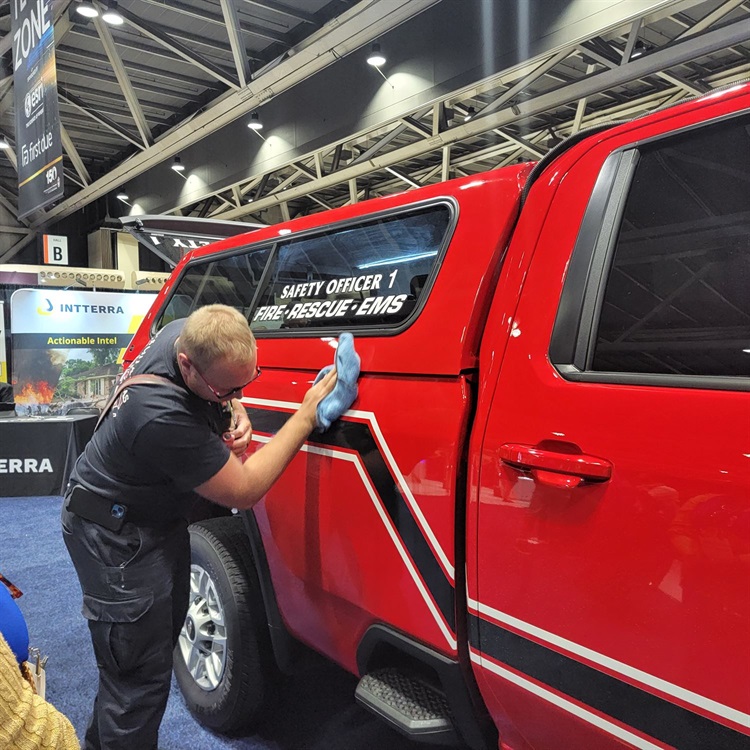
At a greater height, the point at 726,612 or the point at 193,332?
the point at 193,332

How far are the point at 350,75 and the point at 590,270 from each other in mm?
5509

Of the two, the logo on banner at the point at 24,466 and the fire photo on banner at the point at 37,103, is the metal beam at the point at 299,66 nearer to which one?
the fire photo on banner at the point at 37,103

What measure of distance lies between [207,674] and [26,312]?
23.4ft

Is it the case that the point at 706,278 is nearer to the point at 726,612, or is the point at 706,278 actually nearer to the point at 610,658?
the point at 726,612

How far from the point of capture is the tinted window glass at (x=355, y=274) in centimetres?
179

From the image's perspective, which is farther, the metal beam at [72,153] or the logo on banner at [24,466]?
the metal beam at [72,153]

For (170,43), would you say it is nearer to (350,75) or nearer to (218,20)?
(218,20)

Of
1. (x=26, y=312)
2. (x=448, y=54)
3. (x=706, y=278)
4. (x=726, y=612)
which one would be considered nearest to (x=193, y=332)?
(x=706, y=278)

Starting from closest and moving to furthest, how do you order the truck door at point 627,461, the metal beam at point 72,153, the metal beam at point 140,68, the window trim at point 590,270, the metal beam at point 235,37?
the truck door at point 627,461 → the window trim at point 590,270 → the metal beam at point 235,37 → the metal beam at point 140,68 → the metal beam at point 72,153

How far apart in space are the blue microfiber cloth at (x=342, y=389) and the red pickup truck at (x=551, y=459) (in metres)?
0.04

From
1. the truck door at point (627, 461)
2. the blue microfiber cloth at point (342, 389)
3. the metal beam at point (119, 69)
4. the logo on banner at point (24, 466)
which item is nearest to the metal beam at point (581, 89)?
the metal beam at point (119, 69)

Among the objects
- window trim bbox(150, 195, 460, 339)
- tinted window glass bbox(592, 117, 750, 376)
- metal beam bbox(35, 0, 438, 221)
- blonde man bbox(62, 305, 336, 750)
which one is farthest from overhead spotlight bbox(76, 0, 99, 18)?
tinted window glass bbox(592, 117, 750, 376)

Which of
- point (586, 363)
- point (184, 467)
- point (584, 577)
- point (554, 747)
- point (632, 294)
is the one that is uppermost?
point (632, 294)

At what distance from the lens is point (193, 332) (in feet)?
5.37
